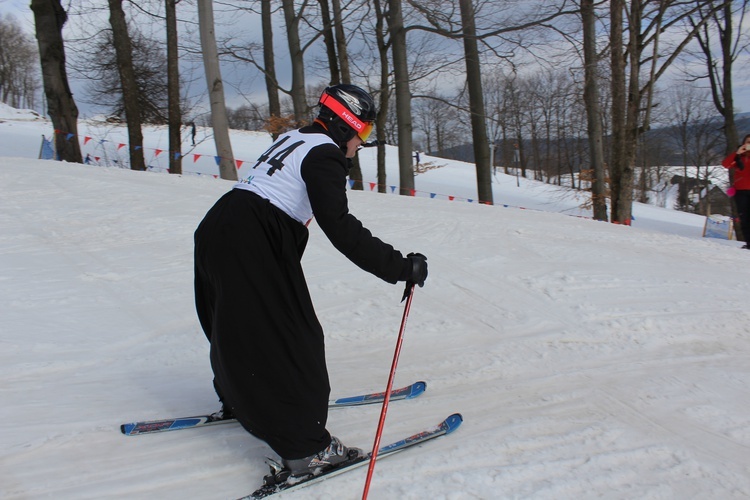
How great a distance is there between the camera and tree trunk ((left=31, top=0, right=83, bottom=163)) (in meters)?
12.7

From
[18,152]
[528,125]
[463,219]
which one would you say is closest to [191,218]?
[463,219]

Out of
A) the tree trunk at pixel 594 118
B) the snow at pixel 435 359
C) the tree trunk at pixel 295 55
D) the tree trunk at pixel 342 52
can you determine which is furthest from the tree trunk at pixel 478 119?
the snow at pixel 435 359

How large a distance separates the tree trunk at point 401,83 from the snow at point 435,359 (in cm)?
819

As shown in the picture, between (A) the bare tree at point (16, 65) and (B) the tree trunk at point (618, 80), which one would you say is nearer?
(B) the tree trunk at point (618, 80)

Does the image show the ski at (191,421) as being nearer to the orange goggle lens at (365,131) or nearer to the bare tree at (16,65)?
the orange goggle lens at (365,131)

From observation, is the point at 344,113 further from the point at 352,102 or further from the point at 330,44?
the point at 330,44

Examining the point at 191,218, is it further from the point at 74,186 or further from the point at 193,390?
the point at 193,390

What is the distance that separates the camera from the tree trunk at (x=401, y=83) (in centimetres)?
1508

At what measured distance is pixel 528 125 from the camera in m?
53.6

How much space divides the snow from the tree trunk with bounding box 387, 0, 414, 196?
819 cm

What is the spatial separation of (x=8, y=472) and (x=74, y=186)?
7550mm

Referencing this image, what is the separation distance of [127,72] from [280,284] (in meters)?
14.6

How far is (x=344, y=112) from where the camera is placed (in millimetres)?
2656

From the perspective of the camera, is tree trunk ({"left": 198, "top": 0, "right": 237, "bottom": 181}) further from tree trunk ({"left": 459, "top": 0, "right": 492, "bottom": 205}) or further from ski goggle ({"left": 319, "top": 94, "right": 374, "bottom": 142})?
ski goggle ({"left": 319, "top": 94, "right": 374, "bottom": 142})
